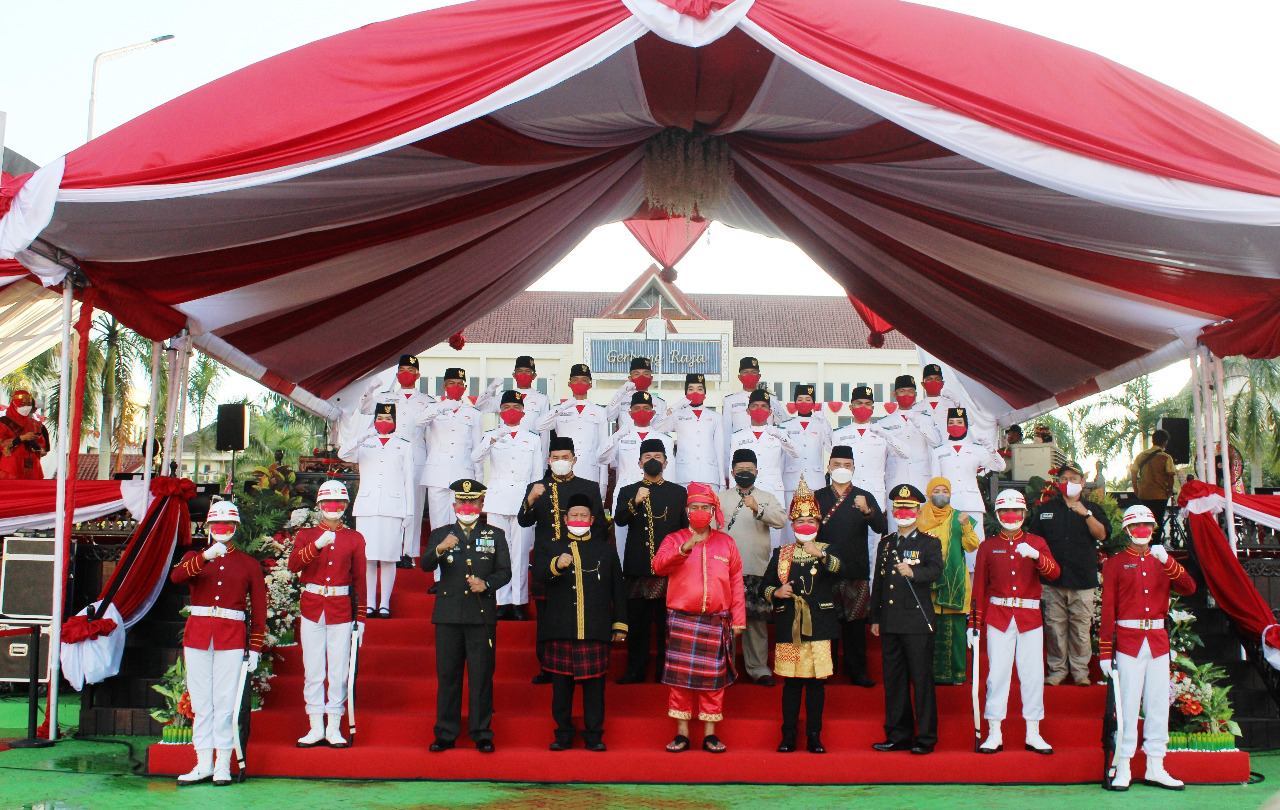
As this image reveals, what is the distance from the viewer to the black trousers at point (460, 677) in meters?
5.86

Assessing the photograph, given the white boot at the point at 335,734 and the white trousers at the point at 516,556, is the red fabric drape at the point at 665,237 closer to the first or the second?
the white trousers at the point at 516,556

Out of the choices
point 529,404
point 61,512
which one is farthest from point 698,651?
point 61,512

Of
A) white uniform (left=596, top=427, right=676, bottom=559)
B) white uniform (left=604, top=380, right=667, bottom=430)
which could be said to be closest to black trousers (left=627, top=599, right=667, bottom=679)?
white uniform (left=596, top=427, right=676, bottom=559)

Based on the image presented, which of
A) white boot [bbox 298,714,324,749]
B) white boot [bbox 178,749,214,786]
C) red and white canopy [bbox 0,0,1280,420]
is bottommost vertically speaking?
white boot [bbox 178,749,214,786]

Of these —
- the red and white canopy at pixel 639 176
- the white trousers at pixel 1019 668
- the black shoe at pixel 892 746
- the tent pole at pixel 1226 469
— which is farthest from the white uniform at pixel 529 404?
the tent pole at pixel 1226 469

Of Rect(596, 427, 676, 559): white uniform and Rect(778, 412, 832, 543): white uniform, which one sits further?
Rect(778, 412, 832, 543): white uniform

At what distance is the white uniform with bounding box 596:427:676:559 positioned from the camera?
7574 millimetres

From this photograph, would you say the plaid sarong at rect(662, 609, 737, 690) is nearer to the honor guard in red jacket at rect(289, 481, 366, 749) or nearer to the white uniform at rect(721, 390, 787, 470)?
the honor guard in red jacket at rect(289, 481, 366, 749)

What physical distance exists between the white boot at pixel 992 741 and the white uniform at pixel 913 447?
8.09 feet

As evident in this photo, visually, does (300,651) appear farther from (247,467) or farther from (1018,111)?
(247,467)

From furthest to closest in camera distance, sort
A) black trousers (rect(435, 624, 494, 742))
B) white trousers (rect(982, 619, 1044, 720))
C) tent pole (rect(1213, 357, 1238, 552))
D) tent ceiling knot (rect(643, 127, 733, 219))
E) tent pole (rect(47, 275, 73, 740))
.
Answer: tent pole (rect(1213, 357, 1238, 552)) → tent ceiling knot (rect(643, 127, 733, 219)) → tent pole (rect(47, 275, 73, 740)) → white trousers (rect(982, 619, 1044, 720)) → black trousers (rect(435, 624, 494, 742))

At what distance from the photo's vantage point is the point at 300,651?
22.6 ft

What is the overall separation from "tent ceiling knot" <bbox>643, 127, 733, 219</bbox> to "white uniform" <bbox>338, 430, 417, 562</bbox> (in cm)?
260

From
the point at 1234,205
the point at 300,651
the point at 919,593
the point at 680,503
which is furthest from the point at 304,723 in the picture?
the point at 1234,205
